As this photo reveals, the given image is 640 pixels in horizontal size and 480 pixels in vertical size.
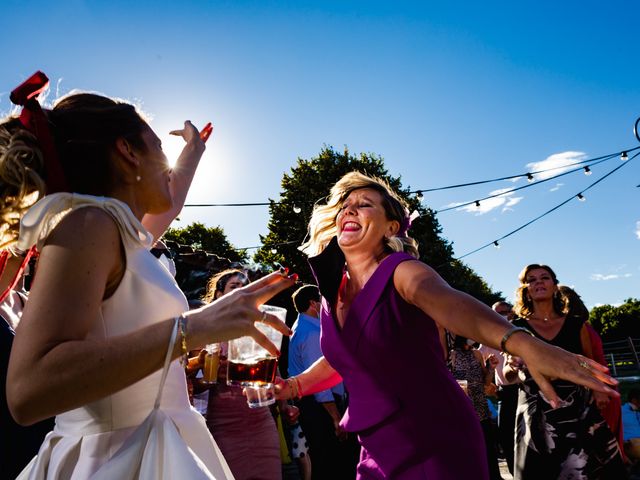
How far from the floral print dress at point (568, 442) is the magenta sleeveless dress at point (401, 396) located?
2.25 meters

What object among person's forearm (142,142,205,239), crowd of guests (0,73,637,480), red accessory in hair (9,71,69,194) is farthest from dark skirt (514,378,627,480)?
red accessory in hair (9,71,69,194)

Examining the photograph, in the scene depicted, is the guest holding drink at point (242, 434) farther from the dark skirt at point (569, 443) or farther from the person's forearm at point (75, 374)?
the person's forearm at point (75, 374)

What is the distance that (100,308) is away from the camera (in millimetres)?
1211

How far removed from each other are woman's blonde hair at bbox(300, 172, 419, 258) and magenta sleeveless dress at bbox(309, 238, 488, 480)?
598 millimetres

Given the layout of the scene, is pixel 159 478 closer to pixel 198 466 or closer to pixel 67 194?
pixel 198 466

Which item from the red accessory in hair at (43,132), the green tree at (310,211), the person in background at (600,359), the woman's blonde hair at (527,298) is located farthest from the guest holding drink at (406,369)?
the green tree at (310,211)

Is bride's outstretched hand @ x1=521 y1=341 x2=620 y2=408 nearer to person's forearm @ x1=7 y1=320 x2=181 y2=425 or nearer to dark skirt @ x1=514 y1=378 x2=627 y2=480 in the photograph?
person's forearm @ x1=7 y1=320 x2=181 y2=425

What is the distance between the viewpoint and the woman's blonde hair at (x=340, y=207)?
2.76m

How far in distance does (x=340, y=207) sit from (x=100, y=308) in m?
1.88

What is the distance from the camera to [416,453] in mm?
1933

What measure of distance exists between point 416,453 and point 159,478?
3.73 feet

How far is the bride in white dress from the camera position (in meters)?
1.02

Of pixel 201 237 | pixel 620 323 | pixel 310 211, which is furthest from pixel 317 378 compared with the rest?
pixel 620 323

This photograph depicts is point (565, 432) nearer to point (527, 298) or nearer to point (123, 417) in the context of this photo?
point (527, 298)
